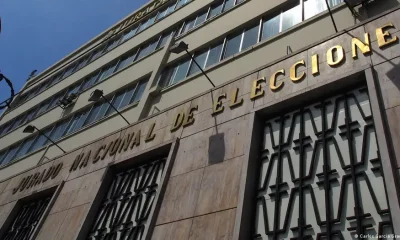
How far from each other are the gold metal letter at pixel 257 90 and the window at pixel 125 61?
42.6ft

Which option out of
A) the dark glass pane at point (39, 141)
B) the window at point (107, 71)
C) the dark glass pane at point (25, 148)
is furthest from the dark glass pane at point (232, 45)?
the dark glass pane at point (25, 148)

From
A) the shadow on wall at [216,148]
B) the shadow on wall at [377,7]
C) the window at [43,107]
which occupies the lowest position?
the shadow on wall at [216,148]

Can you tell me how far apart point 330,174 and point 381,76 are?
2303 mm

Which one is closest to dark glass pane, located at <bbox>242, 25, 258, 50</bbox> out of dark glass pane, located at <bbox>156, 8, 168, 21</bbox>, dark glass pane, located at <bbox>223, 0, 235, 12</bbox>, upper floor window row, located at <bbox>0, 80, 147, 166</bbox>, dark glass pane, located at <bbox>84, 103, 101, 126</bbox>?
dark glass pane, located at <bbox>223, 0, 235, 12</bbox>

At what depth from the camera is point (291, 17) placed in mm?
12539

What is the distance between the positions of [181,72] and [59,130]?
10.1m

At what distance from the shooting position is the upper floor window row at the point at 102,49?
74.8ft

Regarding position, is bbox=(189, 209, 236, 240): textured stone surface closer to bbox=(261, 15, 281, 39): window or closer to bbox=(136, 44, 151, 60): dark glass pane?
bbox=(261, 15, 281, 39): window

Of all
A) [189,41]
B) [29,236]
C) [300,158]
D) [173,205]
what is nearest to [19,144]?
[29,236]

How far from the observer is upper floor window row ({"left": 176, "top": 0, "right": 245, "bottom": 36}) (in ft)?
55.3

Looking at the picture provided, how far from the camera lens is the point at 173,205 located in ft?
26.9

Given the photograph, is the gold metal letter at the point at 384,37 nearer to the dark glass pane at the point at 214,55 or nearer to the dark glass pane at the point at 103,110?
the dark glass pane at the point at 214,55

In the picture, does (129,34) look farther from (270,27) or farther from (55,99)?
(270,27)

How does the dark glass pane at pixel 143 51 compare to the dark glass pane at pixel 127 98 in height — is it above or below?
above
